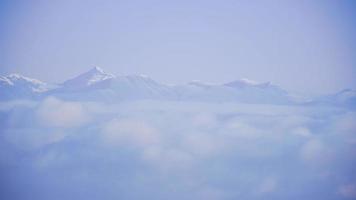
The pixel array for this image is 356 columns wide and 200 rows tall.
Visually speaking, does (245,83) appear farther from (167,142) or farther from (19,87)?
(19,87)

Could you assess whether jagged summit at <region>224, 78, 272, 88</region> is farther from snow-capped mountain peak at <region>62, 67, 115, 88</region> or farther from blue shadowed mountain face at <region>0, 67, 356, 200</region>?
snow-capped mountain peak at <region>62, 67, 115, 88</region>

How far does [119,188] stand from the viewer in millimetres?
5570

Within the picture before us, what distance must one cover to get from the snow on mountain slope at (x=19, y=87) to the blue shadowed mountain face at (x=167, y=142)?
0.6 inches

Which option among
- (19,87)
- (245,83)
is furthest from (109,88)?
(245,83)

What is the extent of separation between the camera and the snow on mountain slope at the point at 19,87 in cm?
554

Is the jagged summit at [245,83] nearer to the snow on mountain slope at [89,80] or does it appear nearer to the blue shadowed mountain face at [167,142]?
the blue shadowed mountain face at [167,142]

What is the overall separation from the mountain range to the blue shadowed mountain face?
1 centimetres

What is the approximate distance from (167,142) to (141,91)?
0.81m

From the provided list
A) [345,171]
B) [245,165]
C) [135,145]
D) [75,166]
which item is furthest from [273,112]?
[75,166]

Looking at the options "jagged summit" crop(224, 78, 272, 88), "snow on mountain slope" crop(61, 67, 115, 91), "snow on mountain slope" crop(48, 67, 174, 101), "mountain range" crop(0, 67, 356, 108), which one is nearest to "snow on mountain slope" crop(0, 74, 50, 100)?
"mountain range" crop(0, 67, 356, 108)

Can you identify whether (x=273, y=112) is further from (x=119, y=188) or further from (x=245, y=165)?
(x=119, y=188)

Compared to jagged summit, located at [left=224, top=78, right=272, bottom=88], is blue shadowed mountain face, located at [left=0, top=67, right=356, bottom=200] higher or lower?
lower

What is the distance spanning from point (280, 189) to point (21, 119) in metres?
3.75

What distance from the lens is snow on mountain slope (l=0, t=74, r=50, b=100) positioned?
5539mm
